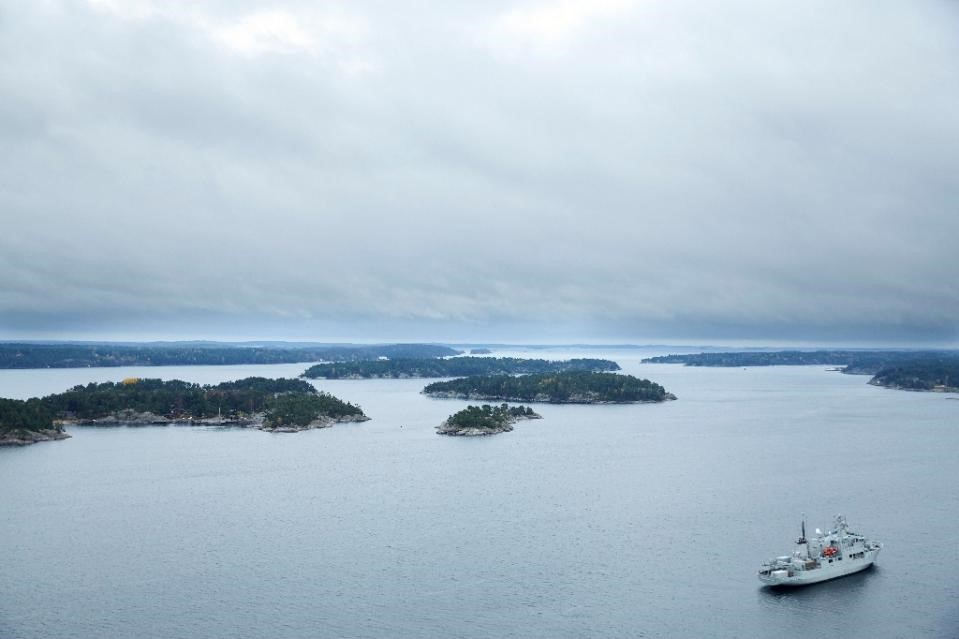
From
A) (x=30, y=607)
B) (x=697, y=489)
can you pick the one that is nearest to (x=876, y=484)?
(x=697, y=489)

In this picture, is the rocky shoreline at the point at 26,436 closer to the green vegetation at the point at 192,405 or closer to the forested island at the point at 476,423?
the green vegetation at the point at 192,405

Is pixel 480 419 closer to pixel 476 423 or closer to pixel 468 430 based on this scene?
pixel 476 423

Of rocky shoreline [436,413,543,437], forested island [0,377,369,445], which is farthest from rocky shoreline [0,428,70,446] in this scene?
rocky shoreline [436,413,543,437]

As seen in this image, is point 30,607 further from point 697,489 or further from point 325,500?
point 697,489

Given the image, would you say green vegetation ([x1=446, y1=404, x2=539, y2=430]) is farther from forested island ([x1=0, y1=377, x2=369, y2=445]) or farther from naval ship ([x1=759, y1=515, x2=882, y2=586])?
naval ship ([x1=759, y1=515, x2=882, y2=586])

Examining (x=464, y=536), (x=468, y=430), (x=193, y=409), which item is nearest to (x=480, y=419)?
(x=468, y=430)
